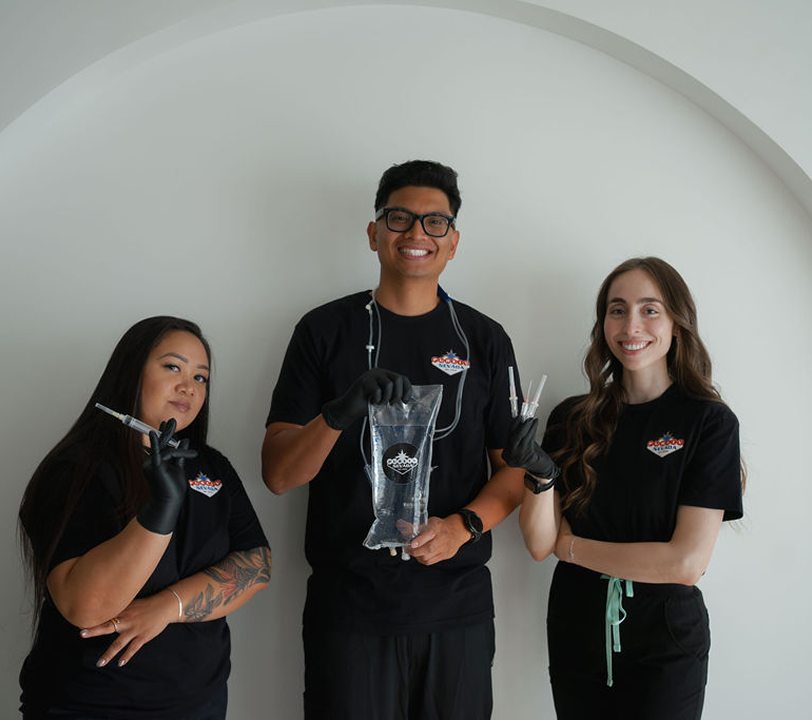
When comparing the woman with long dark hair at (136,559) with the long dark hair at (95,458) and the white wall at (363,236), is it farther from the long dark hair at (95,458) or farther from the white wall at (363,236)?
the white wall at (363,236)

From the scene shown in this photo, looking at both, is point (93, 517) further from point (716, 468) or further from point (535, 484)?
point (716, 468)

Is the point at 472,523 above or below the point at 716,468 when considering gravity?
below

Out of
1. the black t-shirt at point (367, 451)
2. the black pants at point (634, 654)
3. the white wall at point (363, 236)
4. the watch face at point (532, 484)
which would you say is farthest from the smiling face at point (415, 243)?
the black pants at point (634, 654)

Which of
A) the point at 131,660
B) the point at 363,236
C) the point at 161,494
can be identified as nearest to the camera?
the point at 161,494

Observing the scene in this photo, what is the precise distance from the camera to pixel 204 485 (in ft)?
5.75

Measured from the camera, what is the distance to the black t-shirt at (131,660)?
57.1 inches

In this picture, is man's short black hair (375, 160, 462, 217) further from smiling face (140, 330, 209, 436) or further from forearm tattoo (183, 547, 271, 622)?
forearm tattoo (183, 547, 271, 622)

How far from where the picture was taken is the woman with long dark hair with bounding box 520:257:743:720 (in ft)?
5.77

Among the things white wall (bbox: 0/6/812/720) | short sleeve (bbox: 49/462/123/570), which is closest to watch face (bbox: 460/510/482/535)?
white wall (bbox: 0/6/812/720)

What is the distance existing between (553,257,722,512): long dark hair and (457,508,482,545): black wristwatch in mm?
293

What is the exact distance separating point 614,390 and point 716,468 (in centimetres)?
37

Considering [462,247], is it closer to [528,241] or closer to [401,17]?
[528,241]

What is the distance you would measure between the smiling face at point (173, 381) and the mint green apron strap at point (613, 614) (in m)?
1.23

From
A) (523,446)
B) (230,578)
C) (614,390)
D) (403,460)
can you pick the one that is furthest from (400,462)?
(614,390)
